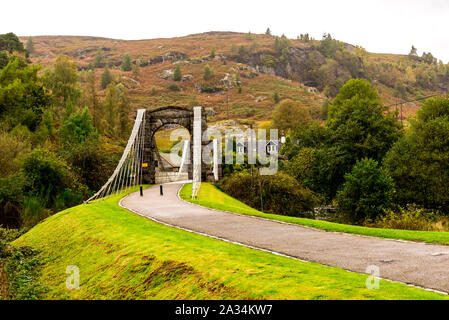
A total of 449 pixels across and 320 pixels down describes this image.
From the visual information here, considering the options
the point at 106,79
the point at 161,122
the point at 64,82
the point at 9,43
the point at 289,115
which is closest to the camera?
the point at 161,122

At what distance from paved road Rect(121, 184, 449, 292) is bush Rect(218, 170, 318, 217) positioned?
58.4 ft

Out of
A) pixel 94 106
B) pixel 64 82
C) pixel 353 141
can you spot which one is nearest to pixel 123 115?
pixel 94 106

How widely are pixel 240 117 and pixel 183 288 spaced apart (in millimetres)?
124111

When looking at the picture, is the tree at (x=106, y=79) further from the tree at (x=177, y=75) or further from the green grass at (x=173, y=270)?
the green grass at (x=173, y=270)

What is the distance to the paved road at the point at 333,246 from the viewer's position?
29.7ft

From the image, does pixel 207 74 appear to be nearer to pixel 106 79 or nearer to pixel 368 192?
pixel 106 79

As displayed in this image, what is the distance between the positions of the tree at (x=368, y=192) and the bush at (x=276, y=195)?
18.7 ft

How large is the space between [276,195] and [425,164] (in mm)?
12946

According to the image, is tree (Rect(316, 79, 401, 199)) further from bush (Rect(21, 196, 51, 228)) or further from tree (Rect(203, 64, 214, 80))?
tree (Rect(203, 64, 214, 80))

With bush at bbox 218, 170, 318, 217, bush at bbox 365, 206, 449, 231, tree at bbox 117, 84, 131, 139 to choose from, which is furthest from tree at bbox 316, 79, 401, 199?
tree at bbox 117, 84, 131, 139

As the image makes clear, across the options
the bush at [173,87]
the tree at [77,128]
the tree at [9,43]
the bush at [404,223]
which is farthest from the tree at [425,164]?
the bush at [173,87]

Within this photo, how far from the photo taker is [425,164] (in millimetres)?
35656

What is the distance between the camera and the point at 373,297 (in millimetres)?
6754

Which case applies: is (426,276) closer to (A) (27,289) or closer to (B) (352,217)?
(A) (27,289)
